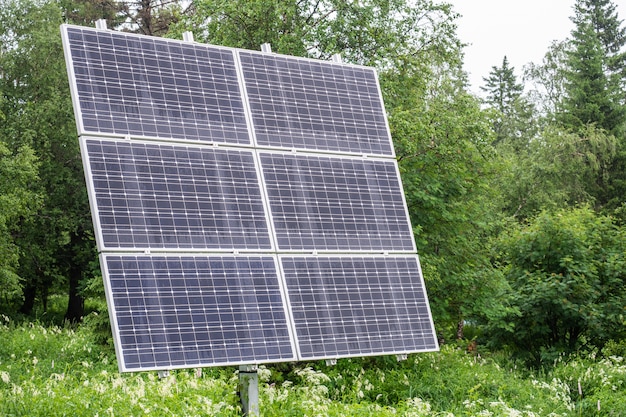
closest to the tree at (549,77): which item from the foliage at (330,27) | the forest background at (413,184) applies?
the forest background at (413,184)

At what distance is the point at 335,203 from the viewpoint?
1236 cm

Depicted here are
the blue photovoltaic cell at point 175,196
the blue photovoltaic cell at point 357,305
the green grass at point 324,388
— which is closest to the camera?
the blue photovoltaic cell at point 175,196

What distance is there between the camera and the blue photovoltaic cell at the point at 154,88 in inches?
433

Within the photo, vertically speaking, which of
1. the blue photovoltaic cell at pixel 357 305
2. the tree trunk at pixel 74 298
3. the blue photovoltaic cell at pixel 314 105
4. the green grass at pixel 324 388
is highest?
the tree trunk at pixel 74 298

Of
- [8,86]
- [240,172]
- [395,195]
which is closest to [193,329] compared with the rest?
[240,172]

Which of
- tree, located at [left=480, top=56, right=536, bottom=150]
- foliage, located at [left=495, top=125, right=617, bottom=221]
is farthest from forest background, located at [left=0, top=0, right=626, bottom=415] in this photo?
tree, located at [left=480, top=56, right=536, bottom=150]

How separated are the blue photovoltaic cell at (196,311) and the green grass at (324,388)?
5.28 ft

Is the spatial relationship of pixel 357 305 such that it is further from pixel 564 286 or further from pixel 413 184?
pixel 564 286

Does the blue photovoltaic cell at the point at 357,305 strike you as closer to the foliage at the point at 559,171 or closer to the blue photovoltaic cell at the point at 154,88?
the blue photovoltaic cell at the point at 154,88

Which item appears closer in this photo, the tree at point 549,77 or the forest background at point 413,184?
the forest background at point 413,184

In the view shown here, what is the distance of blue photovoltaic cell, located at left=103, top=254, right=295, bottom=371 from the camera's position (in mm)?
9922

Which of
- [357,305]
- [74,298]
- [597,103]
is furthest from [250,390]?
[597,103]

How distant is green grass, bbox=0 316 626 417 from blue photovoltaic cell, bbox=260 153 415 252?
95.6 inches

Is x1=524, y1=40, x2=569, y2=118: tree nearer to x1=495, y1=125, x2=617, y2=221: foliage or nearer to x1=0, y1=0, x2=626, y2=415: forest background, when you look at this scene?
x1=495, y1=125, x2=617, y2=221: foliage
